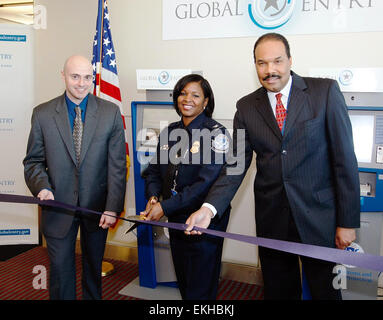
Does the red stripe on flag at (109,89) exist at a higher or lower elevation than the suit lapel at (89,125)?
higher

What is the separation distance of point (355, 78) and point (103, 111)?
172 centimetres

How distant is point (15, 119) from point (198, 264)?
2428mm

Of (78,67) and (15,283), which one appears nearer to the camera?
(78,67)

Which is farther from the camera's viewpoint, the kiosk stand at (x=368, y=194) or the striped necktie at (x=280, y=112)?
the kiosk stand at (x=368, y=194)

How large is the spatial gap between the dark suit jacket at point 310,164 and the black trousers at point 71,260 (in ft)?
3.00

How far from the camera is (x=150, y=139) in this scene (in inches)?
121

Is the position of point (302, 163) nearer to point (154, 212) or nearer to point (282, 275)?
point (282, 275)

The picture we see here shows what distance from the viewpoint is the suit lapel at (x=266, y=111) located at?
1971mm

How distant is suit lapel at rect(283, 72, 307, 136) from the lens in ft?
6.29

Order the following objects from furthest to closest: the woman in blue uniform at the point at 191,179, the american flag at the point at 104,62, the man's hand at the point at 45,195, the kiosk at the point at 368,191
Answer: the american flag at the point at 104,62 < the kiosk at the point at 368,191 < the woman in blue uniform at the point at 191,179 < the man's hand at the point at 45,195

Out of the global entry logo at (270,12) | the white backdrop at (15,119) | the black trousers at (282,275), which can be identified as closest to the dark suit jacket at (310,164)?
the black trousers at (282,275)

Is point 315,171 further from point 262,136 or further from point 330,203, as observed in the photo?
point 262,136

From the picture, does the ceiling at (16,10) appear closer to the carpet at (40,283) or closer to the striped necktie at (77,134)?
the carpet at (40,283)
